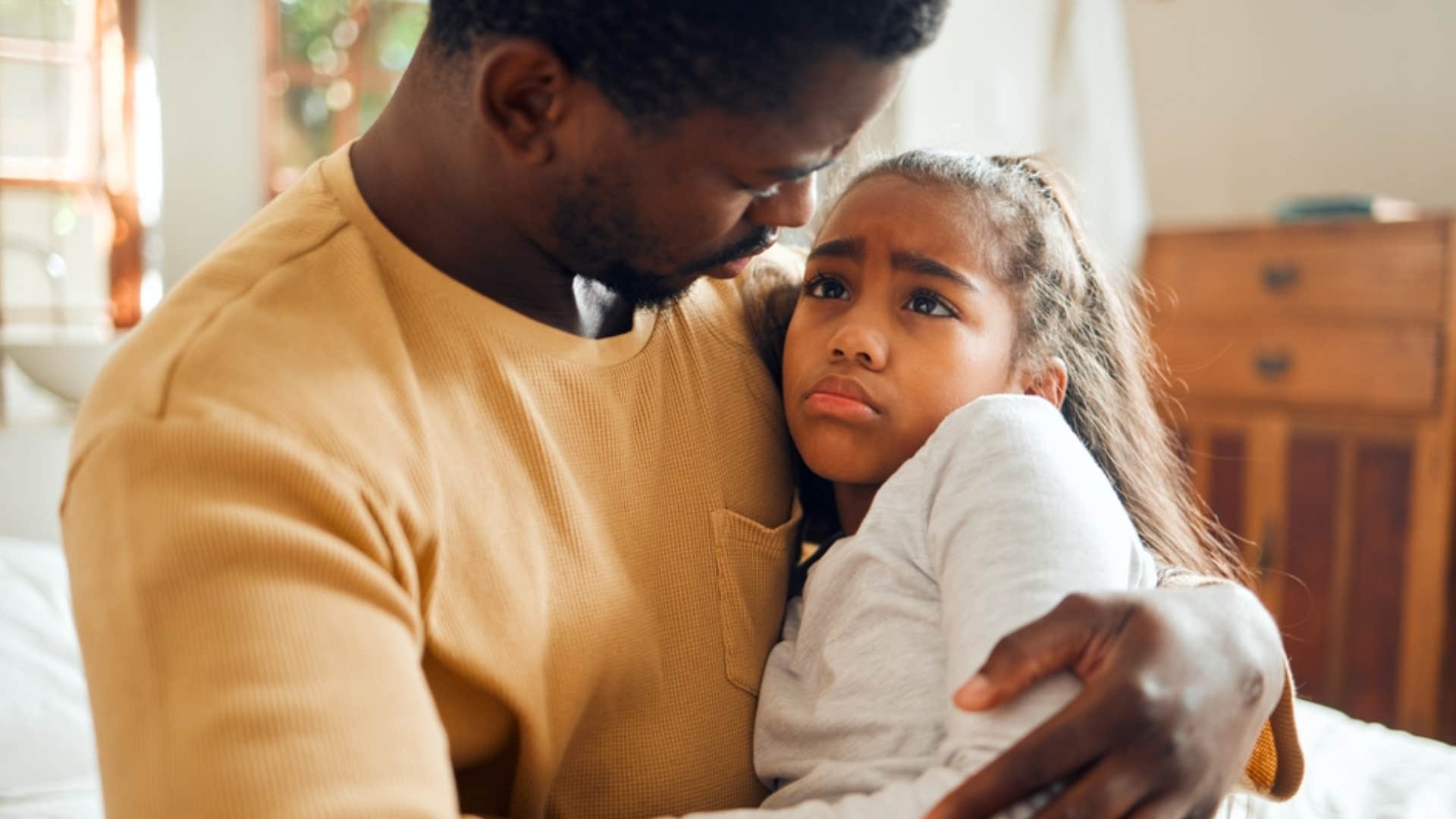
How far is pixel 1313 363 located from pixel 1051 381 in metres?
1.67

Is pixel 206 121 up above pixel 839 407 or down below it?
above

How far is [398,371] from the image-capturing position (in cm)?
73

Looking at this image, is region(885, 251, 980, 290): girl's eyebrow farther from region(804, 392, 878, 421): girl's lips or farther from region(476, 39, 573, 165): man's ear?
region(476, 39, 573, 165): man's ear

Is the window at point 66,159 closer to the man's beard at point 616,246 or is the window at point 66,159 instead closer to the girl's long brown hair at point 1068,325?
the girl's long brown hair at point 1068,325

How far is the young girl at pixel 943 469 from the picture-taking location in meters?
0.77

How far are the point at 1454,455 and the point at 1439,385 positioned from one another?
14 centimetres

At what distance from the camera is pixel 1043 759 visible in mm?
664

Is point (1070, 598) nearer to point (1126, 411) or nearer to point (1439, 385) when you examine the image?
point (1126, 411)

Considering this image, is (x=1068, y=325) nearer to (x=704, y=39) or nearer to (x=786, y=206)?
(x=786, y=206)

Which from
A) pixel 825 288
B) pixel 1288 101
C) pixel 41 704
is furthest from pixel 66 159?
pixel 1288 101

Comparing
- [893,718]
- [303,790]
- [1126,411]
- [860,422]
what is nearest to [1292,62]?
[1126,411]

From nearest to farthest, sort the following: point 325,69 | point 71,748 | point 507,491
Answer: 1. point 507,491
2. point 71,748
3. point 325,69

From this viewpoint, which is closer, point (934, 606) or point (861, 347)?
point (934, 606)

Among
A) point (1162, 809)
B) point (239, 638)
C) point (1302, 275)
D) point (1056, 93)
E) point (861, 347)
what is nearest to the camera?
point (239, 638)
